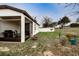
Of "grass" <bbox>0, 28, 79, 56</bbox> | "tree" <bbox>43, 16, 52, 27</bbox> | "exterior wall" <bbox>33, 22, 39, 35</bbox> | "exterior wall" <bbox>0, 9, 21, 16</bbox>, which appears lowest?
"grass" <bbox>0, 28, 79, 56</bbox>

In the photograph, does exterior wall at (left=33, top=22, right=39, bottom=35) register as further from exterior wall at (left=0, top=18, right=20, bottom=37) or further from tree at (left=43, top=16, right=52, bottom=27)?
exterior wall at (left=0, top=18, right=20, bottom=37)

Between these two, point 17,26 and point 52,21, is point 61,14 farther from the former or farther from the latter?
point 17,26

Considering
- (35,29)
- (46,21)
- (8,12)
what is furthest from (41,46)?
(8,12)

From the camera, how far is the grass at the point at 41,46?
3.74 meters

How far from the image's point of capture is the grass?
3736 mm

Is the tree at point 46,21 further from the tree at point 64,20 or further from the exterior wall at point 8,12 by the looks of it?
the exterior wall at point 8,12

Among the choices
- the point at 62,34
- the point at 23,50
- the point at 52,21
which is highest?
the point at 52,21

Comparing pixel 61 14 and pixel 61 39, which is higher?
pixel 61 14

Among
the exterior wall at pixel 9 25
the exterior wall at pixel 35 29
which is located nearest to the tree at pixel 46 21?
the exterior wall at pixel 35 29

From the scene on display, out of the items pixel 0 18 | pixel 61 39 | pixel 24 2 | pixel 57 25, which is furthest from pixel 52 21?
pixel 0 18

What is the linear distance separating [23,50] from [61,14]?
904 mm

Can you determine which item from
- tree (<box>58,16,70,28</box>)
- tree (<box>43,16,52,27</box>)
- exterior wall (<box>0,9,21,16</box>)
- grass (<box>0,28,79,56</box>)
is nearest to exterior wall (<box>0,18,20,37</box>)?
exterior wall (<box>0,9,21,16</box>)

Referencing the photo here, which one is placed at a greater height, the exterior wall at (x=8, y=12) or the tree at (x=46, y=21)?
the exterior wall at (x=8, y=12)

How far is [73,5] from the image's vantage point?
372cm
